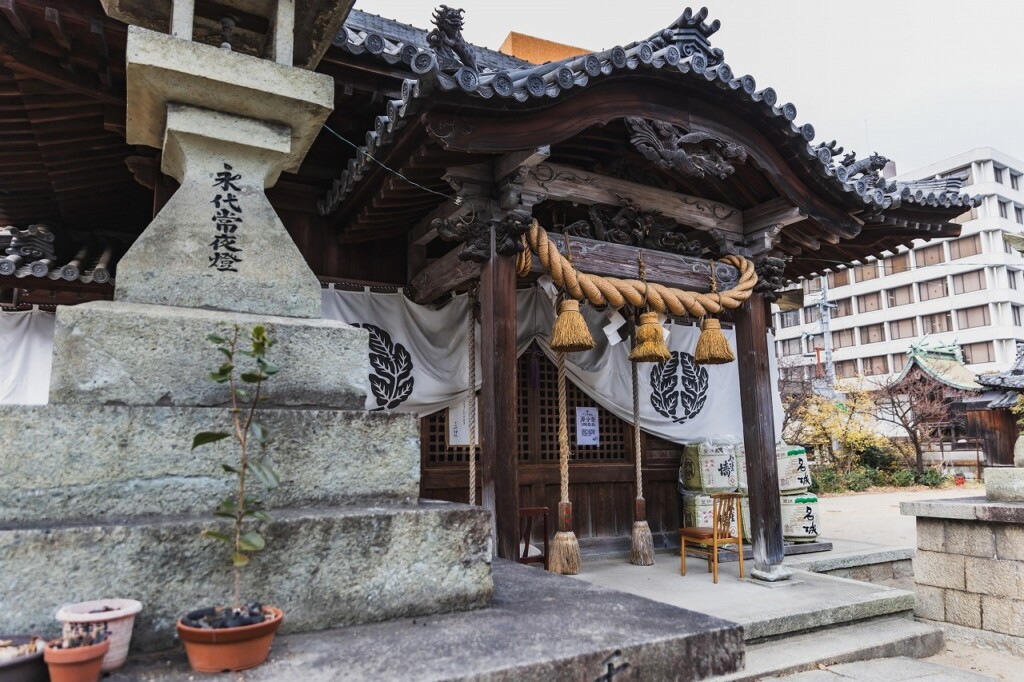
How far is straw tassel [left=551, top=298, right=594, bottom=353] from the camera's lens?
236 inches

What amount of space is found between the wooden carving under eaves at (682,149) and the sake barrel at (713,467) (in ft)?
13.0

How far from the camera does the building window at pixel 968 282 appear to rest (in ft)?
144

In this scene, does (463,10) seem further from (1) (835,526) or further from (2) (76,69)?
(1) (835,526)

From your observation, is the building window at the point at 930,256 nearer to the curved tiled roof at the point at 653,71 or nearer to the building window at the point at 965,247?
the building window at the point at 965,247

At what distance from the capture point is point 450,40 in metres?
4.89

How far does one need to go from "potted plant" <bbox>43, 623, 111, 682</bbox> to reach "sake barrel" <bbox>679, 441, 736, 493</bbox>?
7963 mm

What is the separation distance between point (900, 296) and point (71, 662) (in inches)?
2184

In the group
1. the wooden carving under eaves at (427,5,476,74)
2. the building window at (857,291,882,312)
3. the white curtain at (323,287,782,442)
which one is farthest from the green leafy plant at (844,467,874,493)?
the building window at (857,291,882,312)

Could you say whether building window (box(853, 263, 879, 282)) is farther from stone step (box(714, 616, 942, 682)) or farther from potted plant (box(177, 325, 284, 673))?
potted plant (box(177, 325, 284, 673))

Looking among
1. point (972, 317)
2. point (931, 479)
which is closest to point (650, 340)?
point (931, 479)

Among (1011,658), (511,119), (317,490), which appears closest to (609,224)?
(511,119)

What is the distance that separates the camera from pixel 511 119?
5.31 meters

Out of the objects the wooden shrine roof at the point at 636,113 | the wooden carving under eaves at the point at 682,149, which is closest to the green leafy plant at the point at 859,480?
the wooden shrine roof at the point at 636,113

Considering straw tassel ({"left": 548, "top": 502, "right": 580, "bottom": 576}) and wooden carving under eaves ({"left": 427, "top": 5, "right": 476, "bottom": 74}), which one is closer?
wooden carving under eaves ({"left": 427, "top": 5, "right": 476, "bottom": 74})
